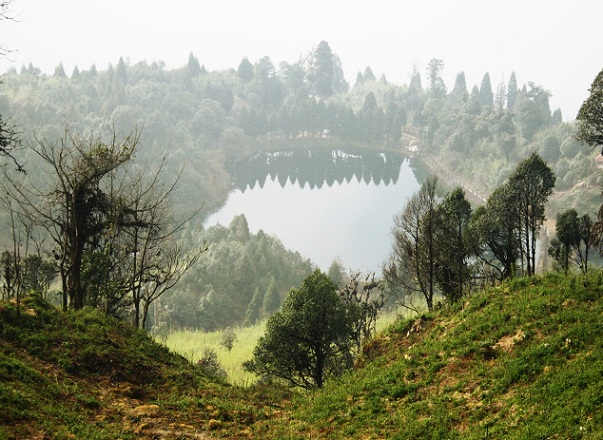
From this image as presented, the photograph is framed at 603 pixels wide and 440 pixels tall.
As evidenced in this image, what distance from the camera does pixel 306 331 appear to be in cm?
1889

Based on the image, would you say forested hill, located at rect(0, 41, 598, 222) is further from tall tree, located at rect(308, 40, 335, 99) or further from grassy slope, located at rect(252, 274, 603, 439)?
grassy slope, located at rect(252, 274, 603, 439)

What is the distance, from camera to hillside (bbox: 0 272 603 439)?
9672 millimetres

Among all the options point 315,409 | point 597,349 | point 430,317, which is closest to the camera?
point 597,349

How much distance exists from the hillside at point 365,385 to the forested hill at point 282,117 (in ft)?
154

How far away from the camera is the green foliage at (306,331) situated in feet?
62.1

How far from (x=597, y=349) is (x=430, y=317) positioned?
254 inches


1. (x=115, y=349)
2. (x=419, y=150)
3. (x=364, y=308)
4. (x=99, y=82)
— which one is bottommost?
(x=115, y=349)

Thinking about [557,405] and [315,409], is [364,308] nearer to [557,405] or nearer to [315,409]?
[315,409]

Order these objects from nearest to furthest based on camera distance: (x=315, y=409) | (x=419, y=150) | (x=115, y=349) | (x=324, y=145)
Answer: (x=315, y=409), (x=115, y=349), (x=419, y=150), (x=324, y=145)

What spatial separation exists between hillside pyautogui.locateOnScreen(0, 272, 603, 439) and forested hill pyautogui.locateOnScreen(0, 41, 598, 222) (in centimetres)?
4703

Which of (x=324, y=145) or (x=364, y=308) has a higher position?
(x=324, y=145)

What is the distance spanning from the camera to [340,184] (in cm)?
8519

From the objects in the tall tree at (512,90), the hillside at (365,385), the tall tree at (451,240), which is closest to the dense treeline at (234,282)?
the tall tree at (451,240)

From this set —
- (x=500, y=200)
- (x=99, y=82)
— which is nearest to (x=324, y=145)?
(x=99, y=82)
